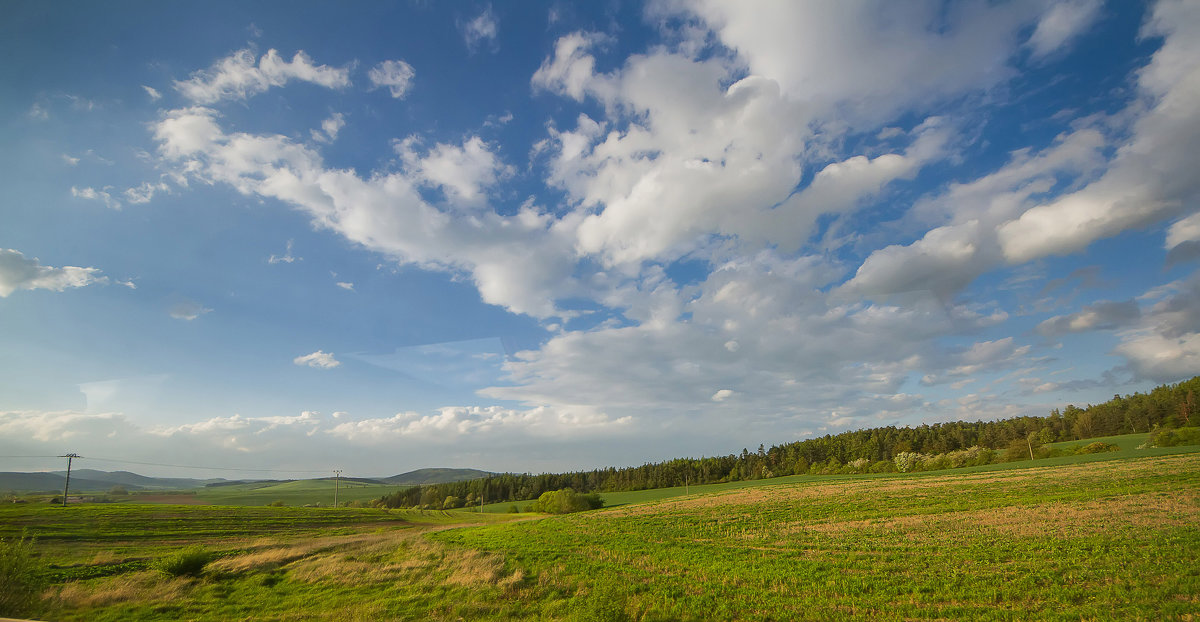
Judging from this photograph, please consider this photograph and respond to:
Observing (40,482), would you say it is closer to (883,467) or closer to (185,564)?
(185,564)

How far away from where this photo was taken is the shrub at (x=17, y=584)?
590 inches

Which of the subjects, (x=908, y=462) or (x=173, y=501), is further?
(x=908, y=462)

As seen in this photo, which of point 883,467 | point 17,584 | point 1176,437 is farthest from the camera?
point 883,467

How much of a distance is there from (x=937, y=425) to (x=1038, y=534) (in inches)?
6168

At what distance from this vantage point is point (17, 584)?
15.9 m

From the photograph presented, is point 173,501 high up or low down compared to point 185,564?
down

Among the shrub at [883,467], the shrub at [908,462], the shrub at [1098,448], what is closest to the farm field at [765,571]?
the shrub at [1098,448]

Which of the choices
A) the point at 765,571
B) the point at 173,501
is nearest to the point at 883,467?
the point at 765,571

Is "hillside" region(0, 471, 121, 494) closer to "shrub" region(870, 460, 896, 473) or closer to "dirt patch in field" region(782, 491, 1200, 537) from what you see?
"dirt patch in field" region(782, 491, 1200, 537)

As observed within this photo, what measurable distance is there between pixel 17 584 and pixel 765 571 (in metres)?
28.5

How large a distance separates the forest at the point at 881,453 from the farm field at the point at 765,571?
267 ft

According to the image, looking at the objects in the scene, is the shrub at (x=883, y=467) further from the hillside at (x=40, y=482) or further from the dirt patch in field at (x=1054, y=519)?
the hillside at (x=40, y=482)

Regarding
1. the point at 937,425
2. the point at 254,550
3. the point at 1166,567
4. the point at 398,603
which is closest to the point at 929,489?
the point at 1166,567

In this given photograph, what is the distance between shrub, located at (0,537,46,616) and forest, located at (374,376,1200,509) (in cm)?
11547
